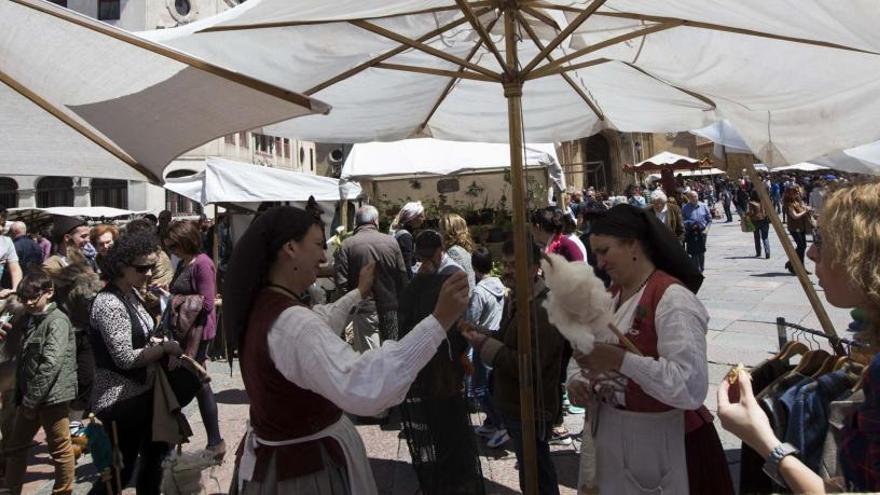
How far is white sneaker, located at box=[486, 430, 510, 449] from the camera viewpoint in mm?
4875

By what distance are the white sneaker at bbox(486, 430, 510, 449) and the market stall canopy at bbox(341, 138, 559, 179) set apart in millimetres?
5356

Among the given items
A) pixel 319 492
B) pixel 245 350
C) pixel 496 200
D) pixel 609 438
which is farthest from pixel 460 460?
pixel 496 200

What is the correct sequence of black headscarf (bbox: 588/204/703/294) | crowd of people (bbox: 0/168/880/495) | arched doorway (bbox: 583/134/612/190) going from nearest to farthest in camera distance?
crowd of people (bbox: 0/168/880/495) < black headscarf (bbox: 588/204/703/294) < arched doorway (bbox: 583/134/612/190)

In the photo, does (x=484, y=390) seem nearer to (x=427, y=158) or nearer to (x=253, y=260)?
(x=253, y=260)

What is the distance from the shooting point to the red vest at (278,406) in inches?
76.5

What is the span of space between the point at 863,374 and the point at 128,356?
10.9 feet

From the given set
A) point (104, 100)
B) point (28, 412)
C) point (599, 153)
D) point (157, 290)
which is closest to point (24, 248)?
point (157, 290)

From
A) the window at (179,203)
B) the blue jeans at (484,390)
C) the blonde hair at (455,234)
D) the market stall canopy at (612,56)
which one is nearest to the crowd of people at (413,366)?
the blue jeans at (484,390)

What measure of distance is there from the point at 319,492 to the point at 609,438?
1118 millimetres

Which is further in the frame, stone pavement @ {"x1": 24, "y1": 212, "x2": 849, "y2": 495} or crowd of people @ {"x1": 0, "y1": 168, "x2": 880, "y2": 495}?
stone pavement @ {"x1": 24, "y1": 212, "x2": 849, "y2": 495}

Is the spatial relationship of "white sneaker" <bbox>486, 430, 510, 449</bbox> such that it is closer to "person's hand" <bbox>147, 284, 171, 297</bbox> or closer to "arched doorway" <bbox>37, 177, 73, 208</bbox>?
"person's hand" <bbox>147, 284, 171, 297</bbox>

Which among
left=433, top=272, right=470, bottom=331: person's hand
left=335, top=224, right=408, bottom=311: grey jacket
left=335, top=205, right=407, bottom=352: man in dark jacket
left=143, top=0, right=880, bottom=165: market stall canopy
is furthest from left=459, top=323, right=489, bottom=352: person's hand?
left=335, top=224, right=408, bottom=311: grey jacket

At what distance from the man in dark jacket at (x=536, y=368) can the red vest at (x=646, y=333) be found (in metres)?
0.73

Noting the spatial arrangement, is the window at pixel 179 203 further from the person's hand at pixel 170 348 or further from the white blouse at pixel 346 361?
the white blouse at pixel 346 361
